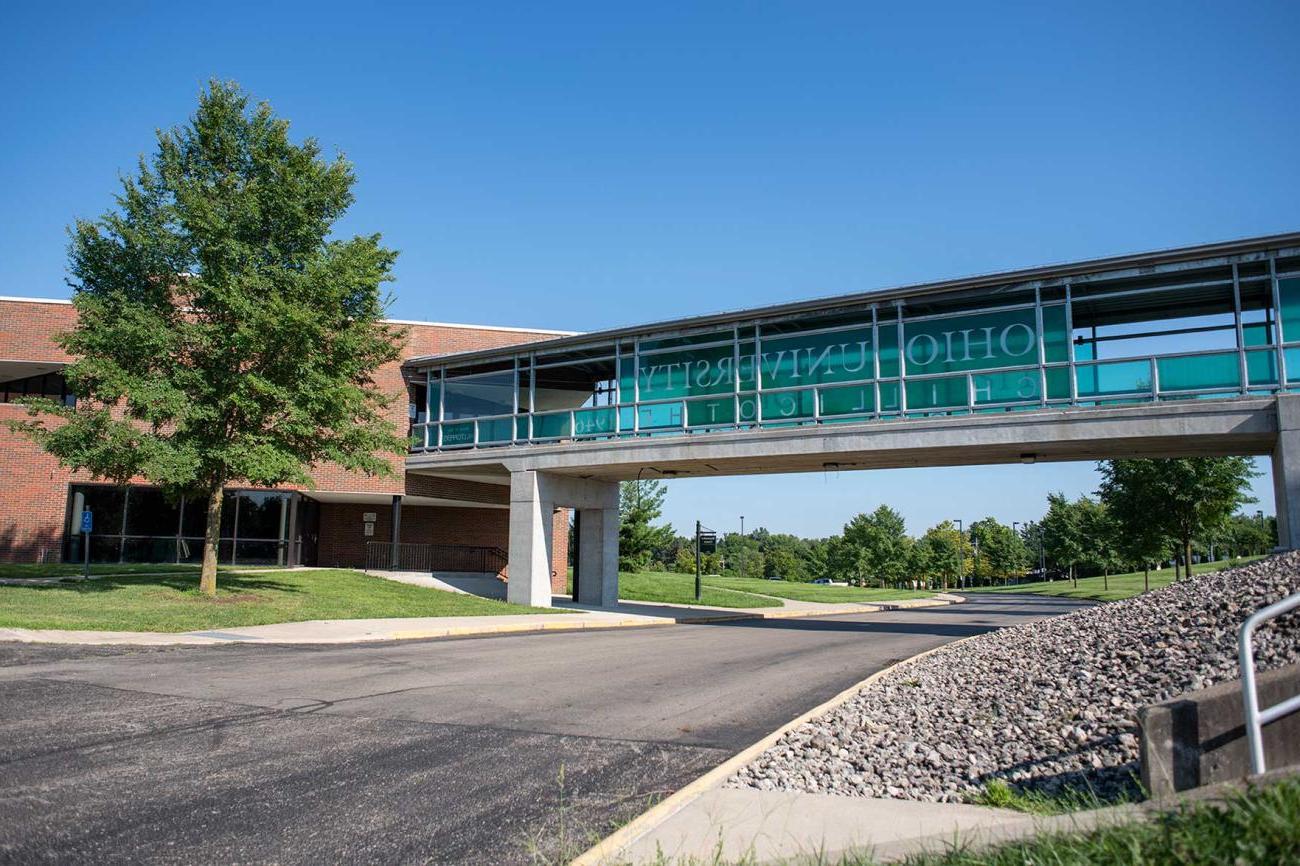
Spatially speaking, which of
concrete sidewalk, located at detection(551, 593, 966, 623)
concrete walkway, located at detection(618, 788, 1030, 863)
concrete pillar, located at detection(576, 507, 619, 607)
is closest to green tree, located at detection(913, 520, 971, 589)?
concrete sidewalk, located at detection(551, 593, 966, 623)

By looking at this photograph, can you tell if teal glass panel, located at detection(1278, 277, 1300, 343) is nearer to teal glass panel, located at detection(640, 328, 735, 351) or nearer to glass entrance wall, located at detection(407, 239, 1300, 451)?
glass entrance wall, located at detection(407, 239, 1300, 451)

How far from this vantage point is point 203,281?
2022cm

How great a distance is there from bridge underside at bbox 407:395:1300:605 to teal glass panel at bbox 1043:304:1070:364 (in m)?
1.39

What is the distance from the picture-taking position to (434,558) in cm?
3381

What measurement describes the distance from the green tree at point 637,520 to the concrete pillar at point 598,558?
13897 millimetres

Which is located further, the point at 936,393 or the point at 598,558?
the point at 598,558

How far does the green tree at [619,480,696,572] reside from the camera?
44312mm

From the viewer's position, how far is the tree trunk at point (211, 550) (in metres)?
20.9

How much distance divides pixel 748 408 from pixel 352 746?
56.4 ft

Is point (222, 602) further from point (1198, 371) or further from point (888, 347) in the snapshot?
point (1198, 371)

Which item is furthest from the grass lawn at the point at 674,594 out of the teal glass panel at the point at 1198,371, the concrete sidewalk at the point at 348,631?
the teal glass panel at the point at 1198,371

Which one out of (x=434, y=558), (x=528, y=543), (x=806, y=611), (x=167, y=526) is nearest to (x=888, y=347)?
(x=528, y=543)

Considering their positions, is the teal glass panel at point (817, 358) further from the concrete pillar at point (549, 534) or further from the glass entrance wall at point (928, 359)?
the concrete pillar at point (549, 534)

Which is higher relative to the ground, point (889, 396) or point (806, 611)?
point (889, 396)
